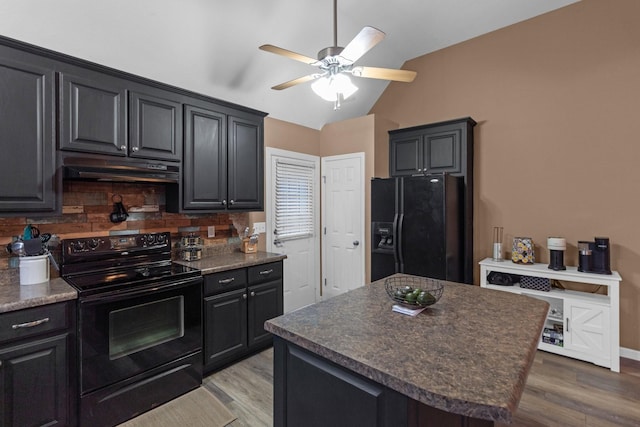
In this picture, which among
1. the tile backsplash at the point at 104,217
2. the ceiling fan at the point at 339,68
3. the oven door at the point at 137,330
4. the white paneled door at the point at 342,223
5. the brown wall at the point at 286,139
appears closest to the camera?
the ceiling fan at the point at 339,68

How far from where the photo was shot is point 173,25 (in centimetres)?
248

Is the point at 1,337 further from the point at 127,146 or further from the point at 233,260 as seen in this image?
the point at 233,260

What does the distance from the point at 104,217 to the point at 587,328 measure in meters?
4.34

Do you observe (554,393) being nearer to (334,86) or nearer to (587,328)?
(587,328)

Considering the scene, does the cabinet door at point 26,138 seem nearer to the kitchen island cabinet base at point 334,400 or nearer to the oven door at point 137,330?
the oven door at point 137,330

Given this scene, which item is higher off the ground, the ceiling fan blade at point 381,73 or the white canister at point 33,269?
the ceiling fan blade at point 381,73

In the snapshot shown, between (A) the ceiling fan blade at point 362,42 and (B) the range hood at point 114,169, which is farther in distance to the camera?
(B) the range hood at point 114,169

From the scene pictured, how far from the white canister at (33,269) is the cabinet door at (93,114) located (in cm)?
76

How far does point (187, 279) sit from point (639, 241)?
4.00m

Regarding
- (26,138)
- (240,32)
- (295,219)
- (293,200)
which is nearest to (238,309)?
(295,219)

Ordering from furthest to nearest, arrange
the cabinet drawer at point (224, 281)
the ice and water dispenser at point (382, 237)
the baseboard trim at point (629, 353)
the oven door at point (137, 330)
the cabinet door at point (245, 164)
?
the ice and water dispenser at point (382, 237)
the cabinet door at point (245, 164)
the baseboard trim at point (629, 353)
the cabinet drawer at point (224, 281)
the oven door at point (137, 330)

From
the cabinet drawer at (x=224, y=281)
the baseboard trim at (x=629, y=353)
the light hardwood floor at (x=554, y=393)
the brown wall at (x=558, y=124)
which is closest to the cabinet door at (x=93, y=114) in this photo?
the cabinet drawer at (x=224, y=281)

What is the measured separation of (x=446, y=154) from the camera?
3.70m

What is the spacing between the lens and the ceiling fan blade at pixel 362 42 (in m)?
1.69
